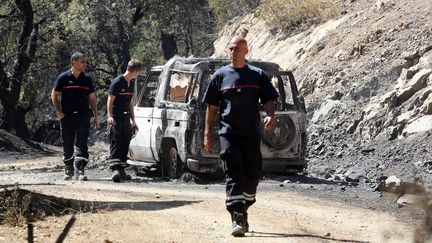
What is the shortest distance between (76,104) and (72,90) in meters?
0.22

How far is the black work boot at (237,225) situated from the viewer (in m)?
7.67

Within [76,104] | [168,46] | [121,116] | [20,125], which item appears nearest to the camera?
[76,104]

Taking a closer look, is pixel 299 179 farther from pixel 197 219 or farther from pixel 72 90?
pixel 197 219

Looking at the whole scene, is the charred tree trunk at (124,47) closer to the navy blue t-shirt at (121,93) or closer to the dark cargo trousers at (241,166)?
the navy blue t-shirt at (121,93)

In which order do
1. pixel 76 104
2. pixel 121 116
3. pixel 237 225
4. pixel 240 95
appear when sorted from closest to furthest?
pixel 237 225 < pixel 240 95 < pixel 76 104 < pixel 121 116

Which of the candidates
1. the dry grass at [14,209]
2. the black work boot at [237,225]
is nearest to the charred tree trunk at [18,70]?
the dry grass at [14,209]

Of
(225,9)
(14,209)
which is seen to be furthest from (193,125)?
(225,9)

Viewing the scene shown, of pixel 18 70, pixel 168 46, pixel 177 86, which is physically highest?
pixel 168 46

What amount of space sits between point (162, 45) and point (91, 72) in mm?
3905

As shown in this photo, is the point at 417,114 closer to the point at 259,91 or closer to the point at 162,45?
the point at 259,91

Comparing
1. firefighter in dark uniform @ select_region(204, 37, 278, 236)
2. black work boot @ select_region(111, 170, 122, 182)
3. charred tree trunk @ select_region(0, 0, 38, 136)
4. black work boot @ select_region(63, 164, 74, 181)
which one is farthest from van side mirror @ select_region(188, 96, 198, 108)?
charred tree trunk @ select_region(0, 0, 38, 136)

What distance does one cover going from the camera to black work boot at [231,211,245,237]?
25.2 feet

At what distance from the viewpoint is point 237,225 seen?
775cm

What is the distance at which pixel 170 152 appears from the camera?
14.3m
